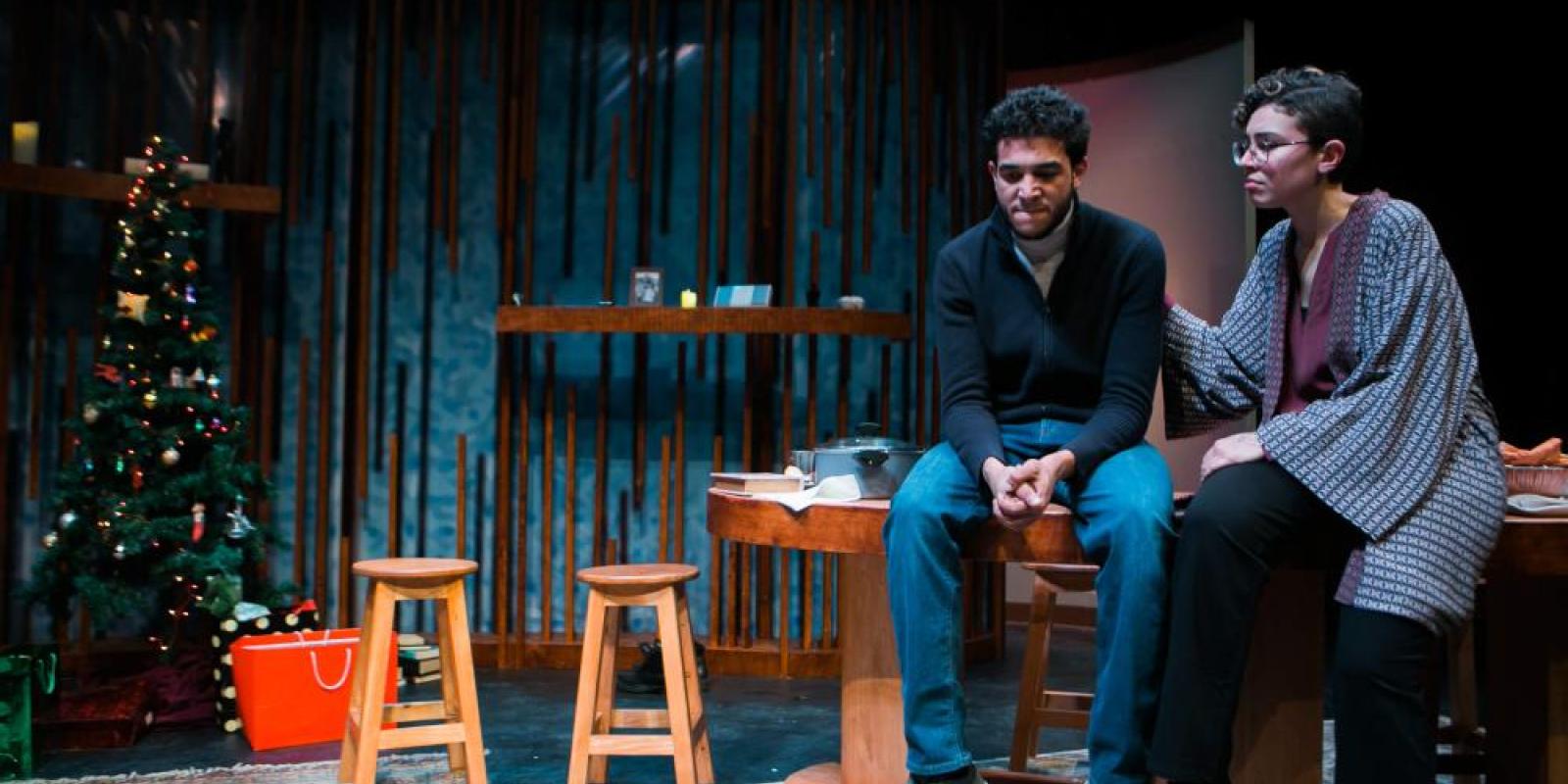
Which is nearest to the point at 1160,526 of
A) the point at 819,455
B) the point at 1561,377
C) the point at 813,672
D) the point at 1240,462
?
the point at 1240,462

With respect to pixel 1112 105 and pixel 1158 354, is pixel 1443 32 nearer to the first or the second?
pixel 1112 105

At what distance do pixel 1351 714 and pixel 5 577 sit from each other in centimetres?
491

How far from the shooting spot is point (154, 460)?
15.1ft

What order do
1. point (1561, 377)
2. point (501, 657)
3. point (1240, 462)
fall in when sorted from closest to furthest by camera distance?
point (1240, 462) < point (1561, 377) < point (501, 657)

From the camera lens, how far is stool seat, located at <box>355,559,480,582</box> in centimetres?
329

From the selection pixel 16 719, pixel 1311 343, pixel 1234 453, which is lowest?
pixel 16 719

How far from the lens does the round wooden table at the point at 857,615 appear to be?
103 inches

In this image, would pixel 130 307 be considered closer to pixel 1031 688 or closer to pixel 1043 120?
pixel 1031 688

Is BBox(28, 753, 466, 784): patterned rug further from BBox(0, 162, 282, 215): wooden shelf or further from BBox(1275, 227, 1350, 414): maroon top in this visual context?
BBox(1275, 227, 1350, 414): maroon top

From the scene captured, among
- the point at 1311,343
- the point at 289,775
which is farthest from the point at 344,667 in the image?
the point at 1311,343

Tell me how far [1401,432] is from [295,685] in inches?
127

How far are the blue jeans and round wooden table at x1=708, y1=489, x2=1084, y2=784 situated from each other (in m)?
0.15

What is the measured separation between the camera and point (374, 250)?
5402 mm

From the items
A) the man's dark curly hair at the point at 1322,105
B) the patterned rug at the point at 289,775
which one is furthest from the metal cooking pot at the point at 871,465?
the patterned rug at the point at 289,775
